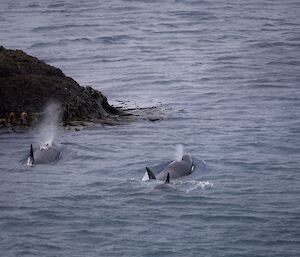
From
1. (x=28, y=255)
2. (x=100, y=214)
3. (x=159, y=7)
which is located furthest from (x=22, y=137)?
(x=159, y=7)

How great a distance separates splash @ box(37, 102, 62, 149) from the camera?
2681cm

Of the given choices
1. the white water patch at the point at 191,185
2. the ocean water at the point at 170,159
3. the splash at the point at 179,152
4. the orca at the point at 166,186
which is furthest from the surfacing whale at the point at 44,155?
the white water patch at the point at 191,185

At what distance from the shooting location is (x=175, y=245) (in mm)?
18734

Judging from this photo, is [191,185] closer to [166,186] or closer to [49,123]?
[166,186]

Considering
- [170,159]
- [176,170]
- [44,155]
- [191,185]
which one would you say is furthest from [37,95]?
[191,185]

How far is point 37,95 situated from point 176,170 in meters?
7.24

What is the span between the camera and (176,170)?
23328 mm

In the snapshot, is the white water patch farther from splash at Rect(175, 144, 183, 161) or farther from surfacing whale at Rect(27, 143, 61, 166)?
surfacing whale at Rect(27, 143, 61, 166)

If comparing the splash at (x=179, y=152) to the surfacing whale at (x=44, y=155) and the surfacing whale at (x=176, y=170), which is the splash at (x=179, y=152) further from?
the surfacing whale at (x=44, y=155)

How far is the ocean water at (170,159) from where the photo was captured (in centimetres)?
1916

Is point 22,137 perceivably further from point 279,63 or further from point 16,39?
point 16,39

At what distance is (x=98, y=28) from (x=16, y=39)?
291 inches

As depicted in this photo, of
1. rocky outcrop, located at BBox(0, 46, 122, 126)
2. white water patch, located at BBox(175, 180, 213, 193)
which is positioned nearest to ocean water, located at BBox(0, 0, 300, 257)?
white water patch, located at BBox(175, 180, 213, 193)

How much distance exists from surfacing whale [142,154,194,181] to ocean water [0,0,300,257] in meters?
0.30
